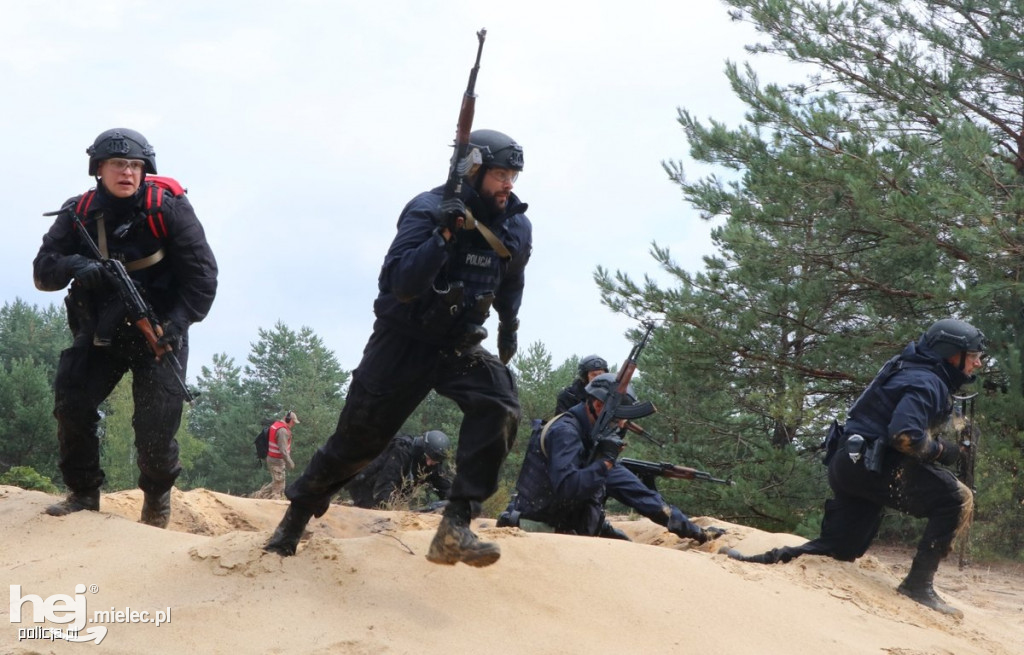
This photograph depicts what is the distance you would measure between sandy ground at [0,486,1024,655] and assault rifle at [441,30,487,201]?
1654mm

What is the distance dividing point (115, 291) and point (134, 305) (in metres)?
0.20

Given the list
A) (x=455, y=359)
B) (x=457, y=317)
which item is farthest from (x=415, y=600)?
(x=457, y=317)

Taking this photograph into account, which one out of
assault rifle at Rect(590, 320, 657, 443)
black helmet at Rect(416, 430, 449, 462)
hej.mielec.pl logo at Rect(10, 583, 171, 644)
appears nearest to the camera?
hej.mielec.pl logo at Rect(10, 583, 171, 644)

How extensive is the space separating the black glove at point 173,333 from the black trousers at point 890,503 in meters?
3.59

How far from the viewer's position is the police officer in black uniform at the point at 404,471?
1086 centimetres

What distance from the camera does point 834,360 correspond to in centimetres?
1291

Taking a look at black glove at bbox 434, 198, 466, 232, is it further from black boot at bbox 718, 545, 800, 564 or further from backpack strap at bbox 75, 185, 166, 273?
black boot at bbox 718, 545, 800, 564

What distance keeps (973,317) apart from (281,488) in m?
8.02

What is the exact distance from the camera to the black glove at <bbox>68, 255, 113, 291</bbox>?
561 centimetres

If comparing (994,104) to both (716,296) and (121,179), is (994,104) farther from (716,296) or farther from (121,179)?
(121,179)

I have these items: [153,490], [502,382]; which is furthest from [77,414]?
[502,382]

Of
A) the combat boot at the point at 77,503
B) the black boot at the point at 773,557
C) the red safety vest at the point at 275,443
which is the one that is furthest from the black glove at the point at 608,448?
the red safety vest at the point at 275,443

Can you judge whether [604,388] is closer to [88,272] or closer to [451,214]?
[451,214]

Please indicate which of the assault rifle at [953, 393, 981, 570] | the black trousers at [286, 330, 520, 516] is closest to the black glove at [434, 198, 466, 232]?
the black trousers at [286, 330, 520, 516]
